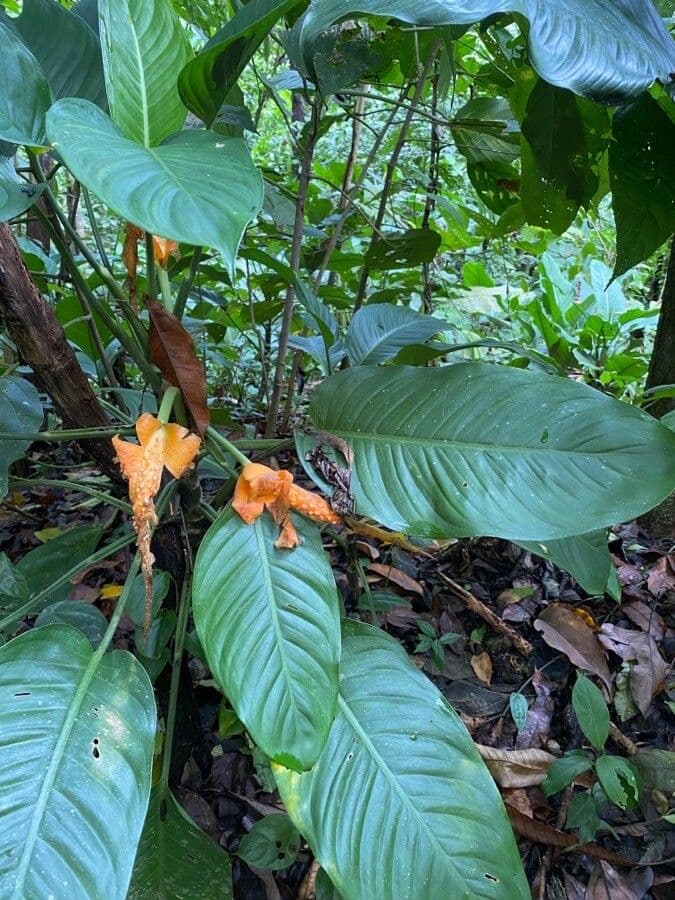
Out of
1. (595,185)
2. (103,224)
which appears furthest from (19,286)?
(103,224)

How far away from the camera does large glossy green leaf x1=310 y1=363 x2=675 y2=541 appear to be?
634 millimetres

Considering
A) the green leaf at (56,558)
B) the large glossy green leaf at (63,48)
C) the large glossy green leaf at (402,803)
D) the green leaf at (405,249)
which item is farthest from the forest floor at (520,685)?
the large glossy green leaf at (63,48)

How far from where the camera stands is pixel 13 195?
586 mm

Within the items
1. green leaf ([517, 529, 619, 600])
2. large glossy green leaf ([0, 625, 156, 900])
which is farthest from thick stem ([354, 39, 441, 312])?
large glossy green leaf ([0, 625, 156, 900])

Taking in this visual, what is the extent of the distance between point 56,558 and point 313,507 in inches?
24.7

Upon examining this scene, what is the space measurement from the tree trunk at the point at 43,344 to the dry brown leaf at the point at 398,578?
0.78 m

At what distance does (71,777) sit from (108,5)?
84cm

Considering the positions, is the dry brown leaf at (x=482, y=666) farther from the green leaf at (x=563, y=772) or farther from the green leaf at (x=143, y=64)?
the green leaf at (x=143, y=64)

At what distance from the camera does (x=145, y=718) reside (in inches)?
25.1

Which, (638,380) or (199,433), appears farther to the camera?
(638,380)

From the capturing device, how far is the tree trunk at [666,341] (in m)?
1.31

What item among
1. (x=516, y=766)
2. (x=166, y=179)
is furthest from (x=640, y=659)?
(x=166, y=179)

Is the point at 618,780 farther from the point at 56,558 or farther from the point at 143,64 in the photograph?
the point at 143,64

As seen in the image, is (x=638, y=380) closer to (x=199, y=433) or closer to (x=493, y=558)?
(x=493, y=558)
